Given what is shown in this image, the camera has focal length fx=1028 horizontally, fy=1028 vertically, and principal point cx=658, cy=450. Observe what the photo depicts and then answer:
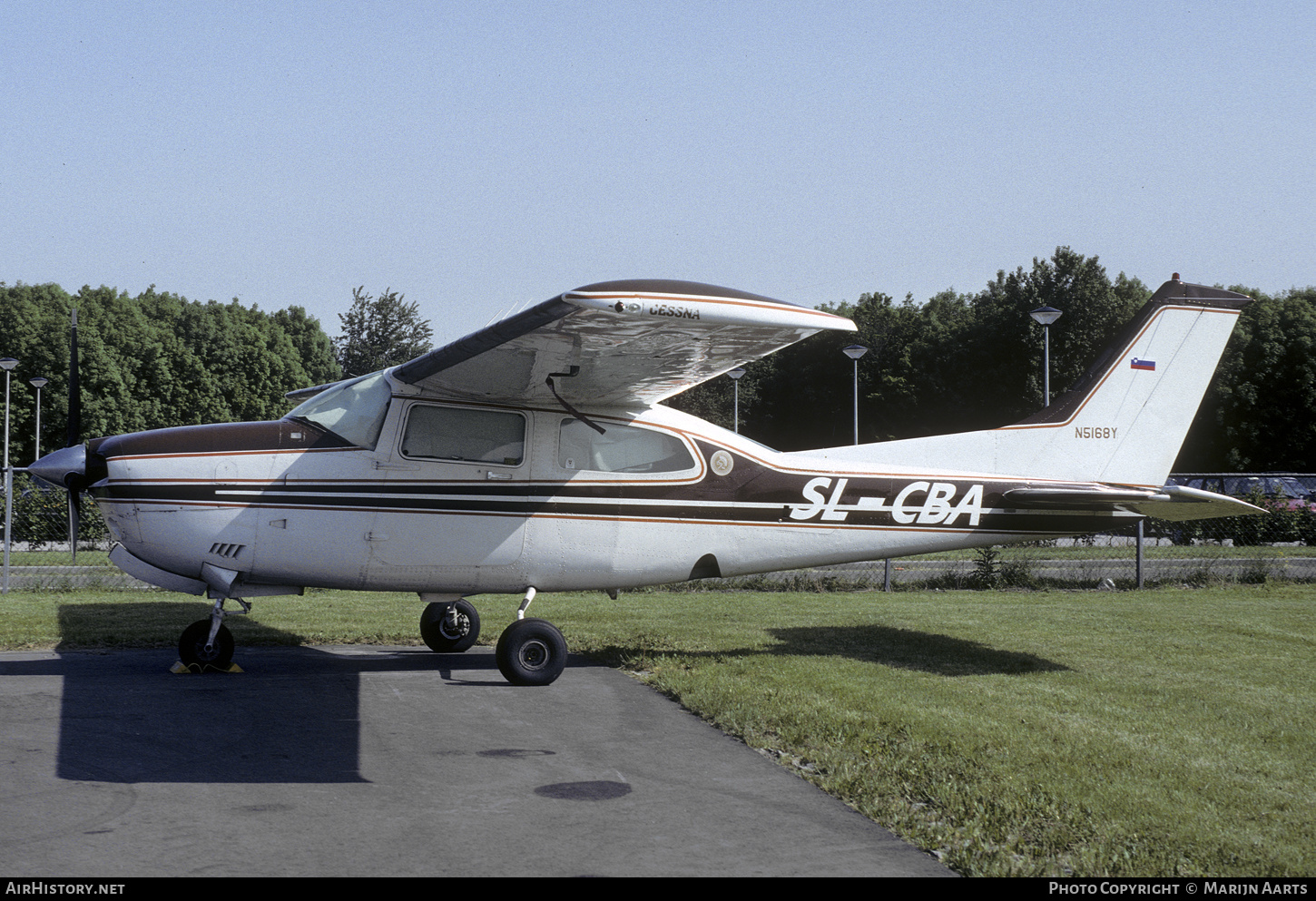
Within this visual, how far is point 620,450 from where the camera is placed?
9.11 m

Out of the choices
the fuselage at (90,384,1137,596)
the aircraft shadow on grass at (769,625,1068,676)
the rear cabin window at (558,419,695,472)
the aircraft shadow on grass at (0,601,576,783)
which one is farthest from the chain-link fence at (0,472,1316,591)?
the rear cabin window at (558,419,695,472)

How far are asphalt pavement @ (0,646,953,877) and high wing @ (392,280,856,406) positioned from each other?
2.47 m

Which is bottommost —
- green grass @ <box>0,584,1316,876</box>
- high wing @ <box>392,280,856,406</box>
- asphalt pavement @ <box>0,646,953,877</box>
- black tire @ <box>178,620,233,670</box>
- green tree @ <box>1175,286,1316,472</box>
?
asphalt pavement @ <box>0,646,953,877</box>

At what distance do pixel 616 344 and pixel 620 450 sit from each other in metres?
1.95

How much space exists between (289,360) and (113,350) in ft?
45.8

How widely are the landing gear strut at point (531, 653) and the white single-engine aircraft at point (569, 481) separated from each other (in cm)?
2

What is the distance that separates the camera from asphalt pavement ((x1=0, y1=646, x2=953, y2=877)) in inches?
172

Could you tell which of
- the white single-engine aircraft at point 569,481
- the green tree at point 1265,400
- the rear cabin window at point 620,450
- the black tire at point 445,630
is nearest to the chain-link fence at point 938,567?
the white single-engine aircraft at point 569,481

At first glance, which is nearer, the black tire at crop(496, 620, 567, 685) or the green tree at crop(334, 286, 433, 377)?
the black tire at crop(496, 620, 567, 685)

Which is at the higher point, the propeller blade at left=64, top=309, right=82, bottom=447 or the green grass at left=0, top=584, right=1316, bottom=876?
the propeller blade at left=64, top=309, right=82, bottom=447

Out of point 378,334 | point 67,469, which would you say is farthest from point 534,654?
point 378,334

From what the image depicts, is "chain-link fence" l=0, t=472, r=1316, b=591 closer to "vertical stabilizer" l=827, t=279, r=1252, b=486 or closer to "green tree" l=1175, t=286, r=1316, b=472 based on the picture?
"vertical stabilizer" l=827, t=279, r=1252, b=486

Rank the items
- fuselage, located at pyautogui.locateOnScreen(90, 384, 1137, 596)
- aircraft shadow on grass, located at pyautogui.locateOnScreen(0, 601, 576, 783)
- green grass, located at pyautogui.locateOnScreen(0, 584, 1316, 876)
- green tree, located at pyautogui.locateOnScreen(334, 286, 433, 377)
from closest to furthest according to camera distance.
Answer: green grass, located at pyautogui.locateOnScreen(0, 584, 1316, 876), aircraft shadow on grass, located at pyautogui.locateOnScreen(0, 601, 576, 783), fuselage, located at pyautogui.locateOnScreen(90, 384, 1137, 596), green tree, located at pyautogui.locateOnScreen(334, 286, 433, 377)

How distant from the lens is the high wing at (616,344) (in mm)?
6051
